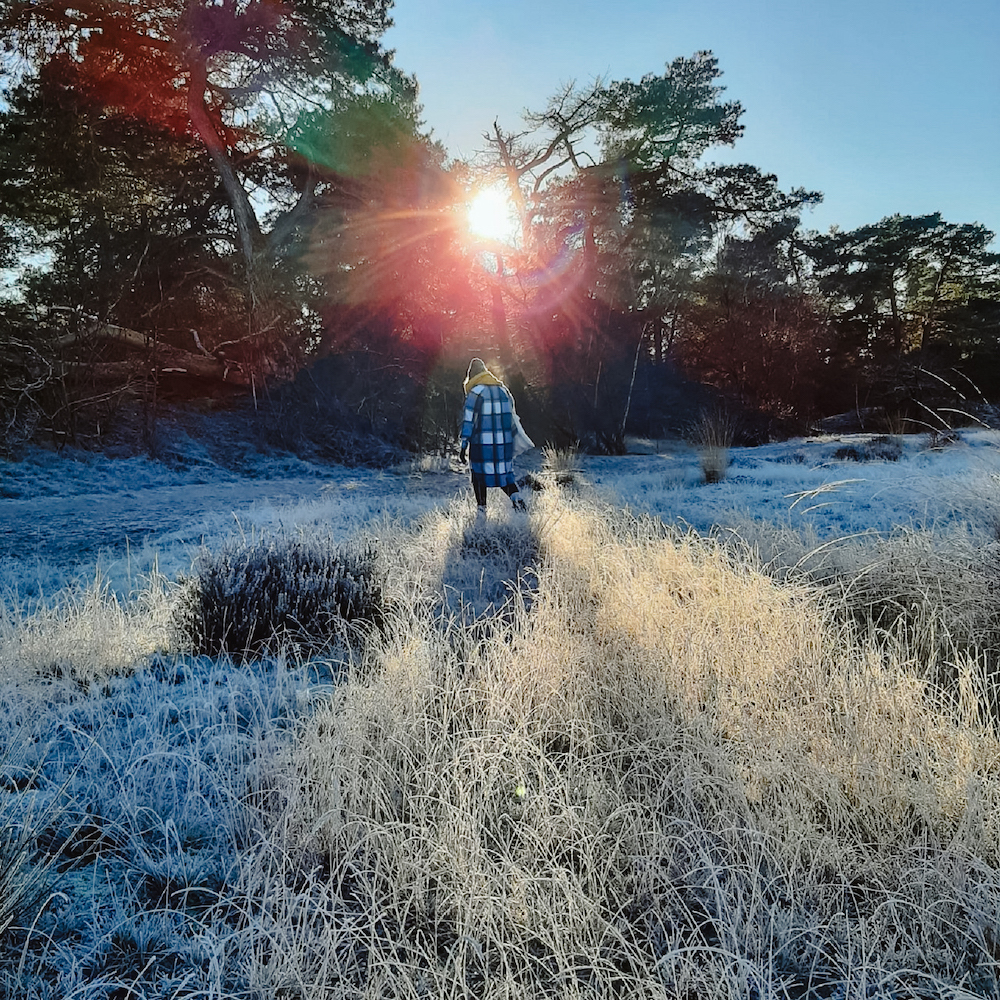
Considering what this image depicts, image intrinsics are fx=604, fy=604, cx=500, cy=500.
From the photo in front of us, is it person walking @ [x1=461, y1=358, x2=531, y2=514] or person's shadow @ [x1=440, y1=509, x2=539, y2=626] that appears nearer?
person's shadow @ [x1=440, y1=509, x2=539, y2=626]

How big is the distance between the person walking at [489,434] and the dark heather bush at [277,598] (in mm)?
3079

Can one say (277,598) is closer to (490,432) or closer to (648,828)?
(648,828)

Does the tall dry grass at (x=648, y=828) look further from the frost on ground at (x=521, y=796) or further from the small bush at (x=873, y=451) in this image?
the small bush at (x=873, y=451)

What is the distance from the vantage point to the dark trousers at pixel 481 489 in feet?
24.6

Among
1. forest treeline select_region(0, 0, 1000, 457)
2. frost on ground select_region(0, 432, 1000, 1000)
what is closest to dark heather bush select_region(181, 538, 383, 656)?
frost on ground select_region(0, 432, 1000, 1000)

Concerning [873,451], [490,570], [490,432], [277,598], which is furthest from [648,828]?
[873,451]

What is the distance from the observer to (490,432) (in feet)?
24.1

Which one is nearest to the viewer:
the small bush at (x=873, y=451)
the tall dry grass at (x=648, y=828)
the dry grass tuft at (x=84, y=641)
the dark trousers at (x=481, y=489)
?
the tall dry grass at (x=648, y=828)

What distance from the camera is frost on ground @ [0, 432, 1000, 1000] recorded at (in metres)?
1.46

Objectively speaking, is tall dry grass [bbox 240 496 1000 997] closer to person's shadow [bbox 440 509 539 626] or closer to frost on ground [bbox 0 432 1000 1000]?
frost on ground [bbox 0 432 1000 1000]

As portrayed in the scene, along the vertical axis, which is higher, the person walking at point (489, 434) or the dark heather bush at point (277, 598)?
the person walking at point (489, 434)

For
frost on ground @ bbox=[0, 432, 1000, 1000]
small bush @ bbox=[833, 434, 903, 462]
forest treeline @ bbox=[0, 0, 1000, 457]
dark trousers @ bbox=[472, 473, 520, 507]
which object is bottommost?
frost on ground @ bbox=[0, 432, 1000, 1000]

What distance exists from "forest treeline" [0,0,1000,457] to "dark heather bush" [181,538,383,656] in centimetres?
1008

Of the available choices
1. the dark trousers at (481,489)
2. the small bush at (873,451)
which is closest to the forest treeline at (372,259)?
the small bush at (873,451)
